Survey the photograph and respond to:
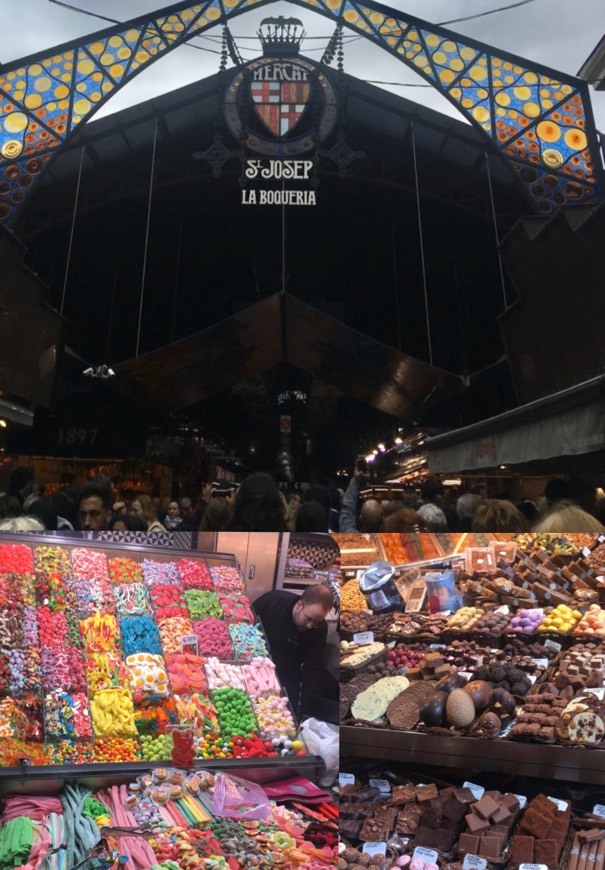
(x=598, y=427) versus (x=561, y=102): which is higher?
(x=561, y=102)

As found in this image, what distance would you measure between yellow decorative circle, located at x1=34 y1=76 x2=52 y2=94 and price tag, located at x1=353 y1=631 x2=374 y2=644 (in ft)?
7.87

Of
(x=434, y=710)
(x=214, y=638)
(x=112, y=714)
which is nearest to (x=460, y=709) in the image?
(x=434, y=710)

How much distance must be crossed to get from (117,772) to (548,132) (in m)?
2.80

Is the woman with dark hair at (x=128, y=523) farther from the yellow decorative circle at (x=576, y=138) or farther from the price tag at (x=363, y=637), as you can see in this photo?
the yellow decorative circle at (x=576, y=138)

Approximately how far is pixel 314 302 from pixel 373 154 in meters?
0.68

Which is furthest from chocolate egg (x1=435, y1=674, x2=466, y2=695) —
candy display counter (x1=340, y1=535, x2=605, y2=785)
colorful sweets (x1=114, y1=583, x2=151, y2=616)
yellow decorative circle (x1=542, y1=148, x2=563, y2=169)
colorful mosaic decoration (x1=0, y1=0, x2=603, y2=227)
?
yellow decorative circle (x1=542, y1=148, x2=563, y2=169)

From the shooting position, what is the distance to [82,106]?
2.26m

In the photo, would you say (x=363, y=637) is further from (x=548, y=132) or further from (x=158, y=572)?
(x=548, y=132)

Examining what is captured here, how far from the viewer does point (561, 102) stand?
228 cm

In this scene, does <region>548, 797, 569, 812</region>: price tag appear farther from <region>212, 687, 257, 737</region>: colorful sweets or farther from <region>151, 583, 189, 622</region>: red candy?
<region>151, 583, 189, 622</region>: red candy

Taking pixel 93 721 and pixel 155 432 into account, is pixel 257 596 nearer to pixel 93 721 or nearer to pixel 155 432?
pixel 93 721

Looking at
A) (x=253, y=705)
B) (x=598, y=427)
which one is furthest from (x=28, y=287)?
(x=598, y=427)

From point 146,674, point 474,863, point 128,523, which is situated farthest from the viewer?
point 128,523

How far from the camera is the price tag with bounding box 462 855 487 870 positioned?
1457 millimetres
